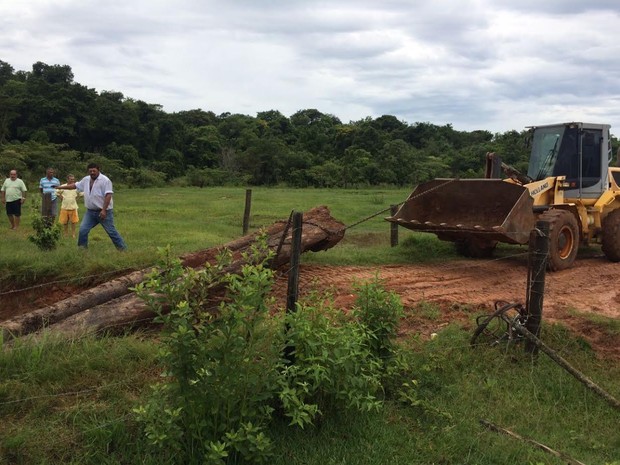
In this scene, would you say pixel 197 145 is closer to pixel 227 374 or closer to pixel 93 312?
pixel 93 312

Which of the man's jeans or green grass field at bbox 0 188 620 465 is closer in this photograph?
green grass field at bbox 0 188 620 465

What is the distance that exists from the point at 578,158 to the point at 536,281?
262 inches

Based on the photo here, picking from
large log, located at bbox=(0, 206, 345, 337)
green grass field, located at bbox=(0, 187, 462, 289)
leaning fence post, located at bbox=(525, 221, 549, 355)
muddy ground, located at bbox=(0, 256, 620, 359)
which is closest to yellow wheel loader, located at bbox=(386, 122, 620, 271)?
muddy ground, located at bbox=(0, 256, 620, 359)

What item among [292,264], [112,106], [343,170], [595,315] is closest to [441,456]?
[292,264]

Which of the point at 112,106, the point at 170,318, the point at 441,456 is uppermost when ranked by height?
the point at 112,106

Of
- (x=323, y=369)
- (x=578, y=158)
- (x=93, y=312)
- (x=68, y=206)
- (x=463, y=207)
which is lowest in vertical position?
(x=93, y=312)

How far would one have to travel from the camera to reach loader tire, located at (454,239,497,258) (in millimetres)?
10750

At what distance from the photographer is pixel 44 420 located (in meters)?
3.88

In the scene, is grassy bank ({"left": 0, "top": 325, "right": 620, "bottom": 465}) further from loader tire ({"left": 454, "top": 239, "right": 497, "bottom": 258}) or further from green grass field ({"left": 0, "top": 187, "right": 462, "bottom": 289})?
loader tire ({"left": 454, "top": 239, "right": 497, "bottom": 258})

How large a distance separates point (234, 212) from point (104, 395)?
1647 cm

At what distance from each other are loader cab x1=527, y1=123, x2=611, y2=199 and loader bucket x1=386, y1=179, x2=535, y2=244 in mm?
1696

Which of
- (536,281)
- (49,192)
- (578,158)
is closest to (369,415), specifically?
(536,281)

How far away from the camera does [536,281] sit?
209 inches

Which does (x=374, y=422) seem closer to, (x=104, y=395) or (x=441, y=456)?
(x=441, y=456)
